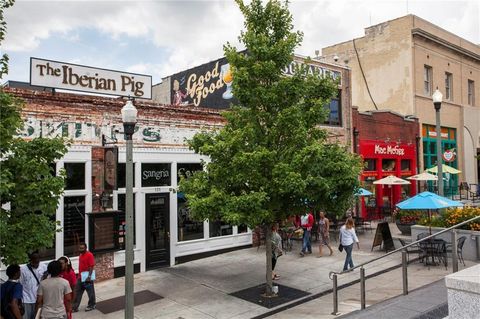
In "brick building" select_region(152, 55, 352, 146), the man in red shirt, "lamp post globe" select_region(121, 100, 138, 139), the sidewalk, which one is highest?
"brick building" select_region(152, 55, 352, 146)

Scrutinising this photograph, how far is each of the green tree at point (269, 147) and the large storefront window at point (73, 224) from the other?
3602 millimetres

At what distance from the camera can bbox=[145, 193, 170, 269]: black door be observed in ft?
44.5

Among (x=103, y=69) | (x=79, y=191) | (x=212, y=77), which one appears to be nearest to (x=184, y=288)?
(x=79, y=191)

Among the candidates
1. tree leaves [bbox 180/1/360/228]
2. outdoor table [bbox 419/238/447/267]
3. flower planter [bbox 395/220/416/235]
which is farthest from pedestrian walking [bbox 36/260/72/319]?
flower planter [bbox 395/220/416/235]

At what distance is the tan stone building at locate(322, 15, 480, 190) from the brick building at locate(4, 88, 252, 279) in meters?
18.4

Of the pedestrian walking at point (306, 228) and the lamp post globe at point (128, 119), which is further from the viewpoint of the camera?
the pedestrian walking at point (306, 228)

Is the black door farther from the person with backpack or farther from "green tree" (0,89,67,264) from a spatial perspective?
"green tree" (0,89,67,264)

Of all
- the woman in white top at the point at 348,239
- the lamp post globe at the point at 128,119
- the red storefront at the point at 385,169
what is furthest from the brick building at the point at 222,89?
the lamp post globe at the point at 128,119

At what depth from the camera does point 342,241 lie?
12.7m

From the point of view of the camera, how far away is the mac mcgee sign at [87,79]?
11914mm

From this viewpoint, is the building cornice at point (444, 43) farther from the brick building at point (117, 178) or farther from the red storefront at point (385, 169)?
the brick building at point (117, 178)

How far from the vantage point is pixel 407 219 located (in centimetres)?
1802

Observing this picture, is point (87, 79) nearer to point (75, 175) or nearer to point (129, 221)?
point (75, 175)

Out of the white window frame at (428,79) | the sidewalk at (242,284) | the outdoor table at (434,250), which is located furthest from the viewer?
the white window frame at (428,79)
